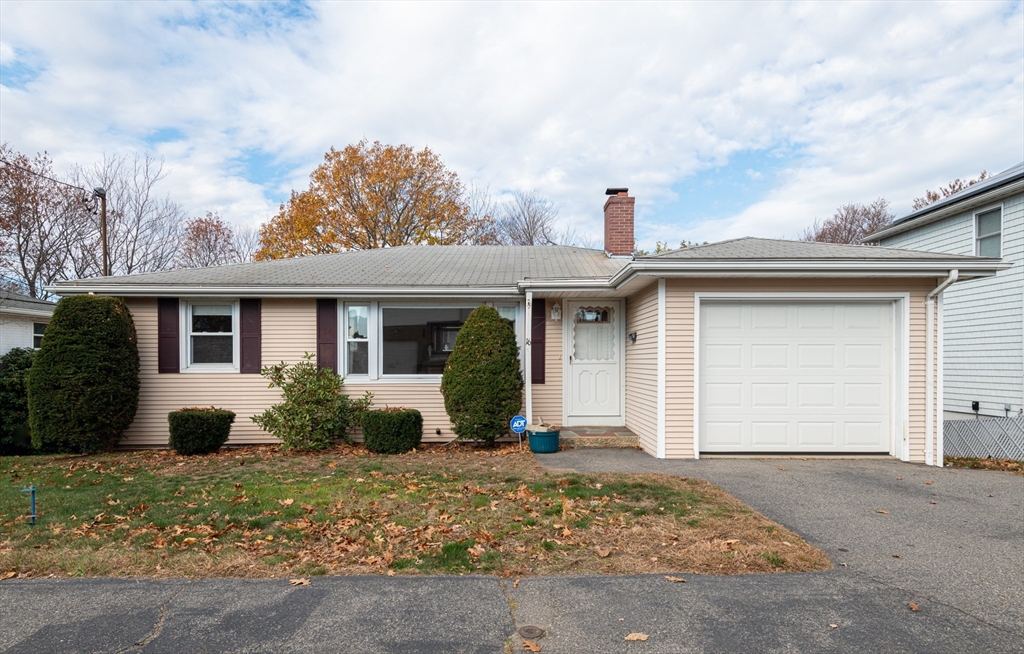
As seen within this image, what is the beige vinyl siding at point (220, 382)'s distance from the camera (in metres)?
9.91

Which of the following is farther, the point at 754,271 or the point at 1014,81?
the point at 1014,81

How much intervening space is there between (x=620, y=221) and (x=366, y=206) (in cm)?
1648

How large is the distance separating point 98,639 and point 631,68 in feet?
41.9

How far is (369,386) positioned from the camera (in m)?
9.98

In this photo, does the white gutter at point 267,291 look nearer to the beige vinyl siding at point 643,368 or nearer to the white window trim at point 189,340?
the white window trim at point 189,340

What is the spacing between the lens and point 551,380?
1006 centimetres

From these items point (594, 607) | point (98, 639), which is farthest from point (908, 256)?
point (98, 639)

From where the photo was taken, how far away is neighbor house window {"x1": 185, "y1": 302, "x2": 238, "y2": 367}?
997cm

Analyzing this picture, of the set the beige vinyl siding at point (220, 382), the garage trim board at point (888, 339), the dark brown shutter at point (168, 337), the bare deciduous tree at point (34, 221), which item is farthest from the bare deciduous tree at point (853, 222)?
the bare deciduous tree at point (34, 221)

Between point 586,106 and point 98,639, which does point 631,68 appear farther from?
point 98,639

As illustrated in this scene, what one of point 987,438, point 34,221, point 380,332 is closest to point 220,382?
point 380,332

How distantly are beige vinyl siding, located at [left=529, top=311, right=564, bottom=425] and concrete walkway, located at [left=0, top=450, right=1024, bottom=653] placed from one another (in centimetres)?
574

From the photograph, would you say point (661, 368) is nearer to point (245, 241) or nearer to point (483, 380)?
point (483, 380)

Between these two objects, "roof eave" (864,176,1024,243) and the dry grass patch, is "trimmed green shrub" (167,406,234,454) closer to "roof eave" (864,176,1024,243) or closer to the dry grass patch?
the dry grass patch
